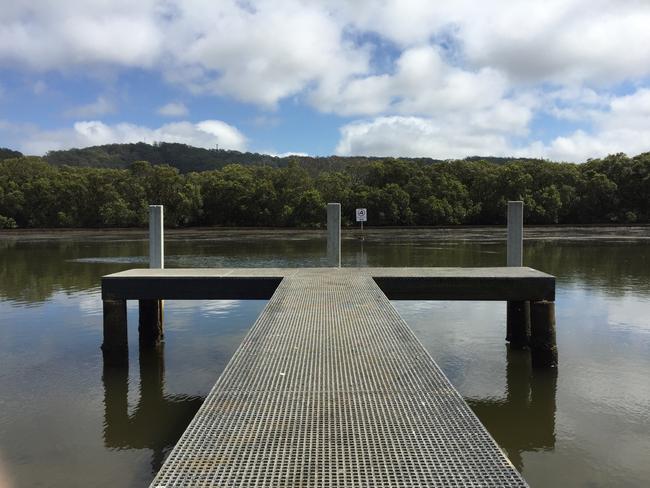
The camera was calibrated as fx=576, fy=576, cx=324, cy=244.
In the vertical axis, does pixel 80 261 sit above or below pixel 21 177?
below

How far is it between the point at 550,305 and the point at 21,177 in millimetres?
62213

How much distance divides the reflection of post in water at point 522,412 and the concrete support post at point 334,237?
14.2 ft

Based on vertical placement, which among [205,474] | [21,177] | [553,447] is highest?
[21,177]

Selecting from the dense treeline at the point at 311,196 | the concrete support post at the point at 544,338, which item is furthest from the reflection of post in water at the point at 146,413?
the dense treeline at the point at 311,196

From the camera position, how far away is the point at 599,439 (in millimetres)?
6020

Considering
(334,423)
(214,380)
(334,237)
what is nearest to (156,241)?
(334,237)

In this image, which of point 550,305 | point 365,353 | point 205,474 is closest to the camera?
point 205,474

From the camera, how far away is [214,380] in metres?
8.05

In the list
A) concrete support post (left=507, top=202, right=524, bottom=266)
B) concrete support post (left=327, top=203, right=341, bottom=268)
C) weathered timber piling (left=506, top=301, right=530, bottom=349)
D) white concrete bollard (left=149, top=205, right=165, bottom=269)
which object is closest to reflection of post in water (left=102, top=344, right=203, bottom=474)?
white concrete bollard (left=149, top=205, right=165, bottom=269)

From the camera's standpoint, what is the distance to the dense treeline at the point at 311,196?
53.5 metres

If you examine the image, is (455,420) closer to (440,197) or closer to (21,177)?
(440,197)

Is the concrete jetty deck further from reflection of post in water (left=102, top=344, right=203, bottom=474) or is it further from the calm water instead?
the calm water

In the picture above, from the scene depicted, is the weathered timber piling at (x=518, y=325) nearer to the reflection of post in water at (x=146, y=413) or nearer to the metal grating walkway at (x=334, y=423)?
the metal grating walkway at (x=334, y=423)

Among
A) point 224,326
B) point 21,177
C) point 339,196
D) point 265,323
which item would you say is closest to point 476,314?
point 224,326
